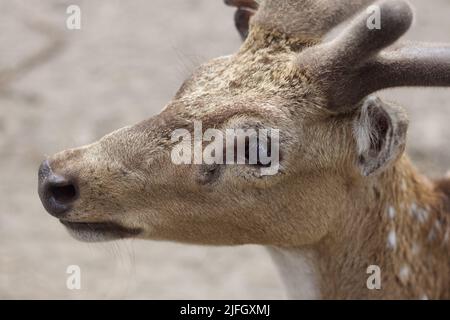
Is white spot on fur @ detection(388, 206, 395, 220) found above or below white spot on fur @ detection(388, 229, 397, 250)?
above

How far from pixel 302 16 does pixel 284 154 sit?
766 mm

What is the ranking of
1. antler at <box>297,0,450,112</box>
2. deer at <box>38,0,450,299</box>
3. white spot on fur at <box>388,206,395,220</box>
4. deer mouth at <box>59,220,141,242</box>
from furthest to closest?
white spot on fur at <box>388,206,395,220</box>
deer mouth at <box>59,220,141,242</box>
deer at <box>38,0,450,299</box>
antler at <box>297,0,450,112</box>

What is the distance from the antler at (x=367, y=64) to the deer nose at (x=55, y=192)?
4.04ft

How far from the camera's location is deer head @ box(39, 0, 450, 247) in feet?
13.3

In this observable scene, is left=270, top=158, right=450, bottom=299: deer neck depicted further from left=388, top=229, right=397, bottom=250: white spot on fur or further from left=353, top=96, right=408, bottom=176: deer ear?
left=353, top=96, right=408, bottom=176: deer ear

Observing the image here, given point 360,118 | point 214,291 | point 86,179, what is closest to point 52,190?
point 86,179

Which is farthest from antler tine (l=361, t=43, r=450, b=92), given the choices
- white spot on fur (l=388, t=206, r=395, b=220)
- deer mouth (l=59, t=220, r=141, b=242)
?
deer mouth (l=59, t=220, r=141, b=242)

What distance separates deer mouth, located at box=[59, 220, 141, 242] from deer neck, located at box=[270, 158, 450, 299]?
857mm

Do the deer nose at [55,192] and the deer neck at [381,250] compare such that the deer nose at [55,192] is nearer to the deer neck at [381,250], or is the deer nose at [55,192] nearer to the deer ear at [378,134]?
the deer neck at [381,250]

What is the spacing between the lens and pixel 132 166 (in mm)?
4160

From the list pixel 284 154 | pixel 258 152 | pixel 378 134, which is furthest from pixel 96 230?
pixel 378 134

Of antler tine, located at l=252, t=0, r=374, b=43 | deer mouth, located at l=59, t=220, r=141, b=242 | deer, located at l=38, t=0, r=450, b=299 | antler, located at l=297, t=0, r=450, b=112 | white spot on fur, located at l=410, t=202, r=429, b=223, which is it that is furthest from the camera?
white spot on fur, located at l=410, t=202, r=429, b=223

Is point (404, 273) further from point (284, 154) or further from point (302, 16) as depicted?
point (302, 16)

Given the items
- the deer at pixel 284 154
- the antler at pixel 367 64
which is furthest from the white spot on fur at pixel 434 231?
the antler at pixel 367 64
